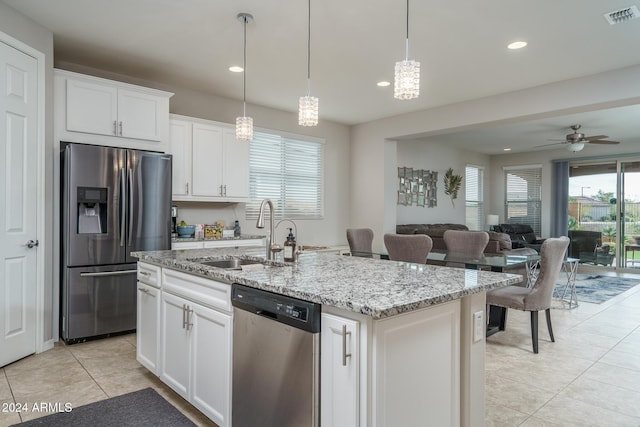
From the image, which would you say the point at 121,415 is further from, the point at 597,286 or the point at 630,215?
the point at 630,215

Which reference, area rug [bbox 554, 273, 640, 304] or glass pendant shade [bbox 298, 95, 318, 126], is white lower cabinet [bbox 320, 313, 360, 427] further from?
area rug [bbox 554, 273, 640, 304]

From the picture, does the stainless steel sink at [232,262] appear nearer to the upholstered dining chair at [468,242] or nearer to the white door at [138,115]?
the white door at [138,115]

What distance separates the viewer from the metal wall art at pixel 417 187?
25.0 feet

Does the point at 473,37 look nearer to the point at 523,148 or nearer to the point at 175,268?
the point at 175,268

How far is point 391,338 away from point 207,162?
3.80 metres

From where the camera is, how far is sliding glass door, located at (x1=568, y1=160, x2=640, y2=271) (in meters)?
8.06

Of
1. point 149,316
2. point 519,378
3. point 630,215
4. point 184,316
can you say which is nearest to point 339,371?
point 184,316

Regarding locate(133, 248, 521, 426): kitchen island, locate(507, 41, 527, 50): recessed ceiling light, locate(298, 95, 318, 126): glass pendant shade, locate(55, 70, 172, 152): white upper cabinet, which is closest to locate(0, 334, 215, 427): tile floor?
locate(133, 248, 521, 426): kitchen island

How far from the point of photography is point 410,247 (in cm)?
378

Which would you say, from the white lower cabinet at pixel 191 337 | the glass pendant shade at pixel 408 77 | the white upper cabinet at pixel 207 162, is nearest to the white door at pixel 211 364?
the white lower cabinet at pixel 191 337

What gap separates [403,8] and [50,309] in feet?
12.6

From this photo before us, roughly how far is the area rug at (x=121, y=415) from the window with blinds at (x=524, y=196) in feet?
29.9

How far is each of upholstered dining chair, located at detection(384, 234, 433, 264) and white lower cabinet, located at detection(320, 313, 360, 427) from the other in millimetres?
2441

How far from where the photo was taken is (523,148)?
8906mm
